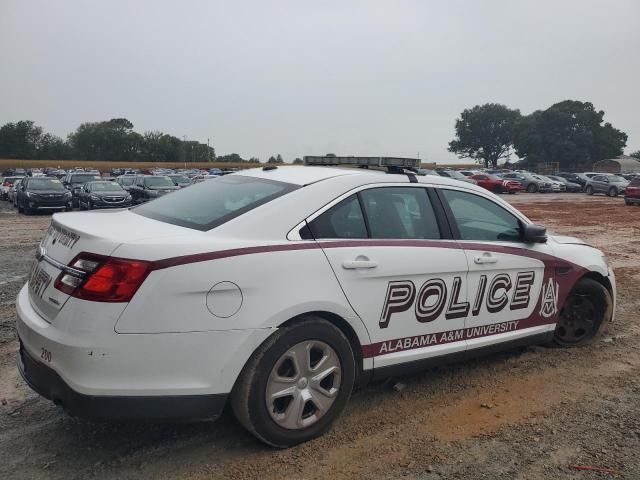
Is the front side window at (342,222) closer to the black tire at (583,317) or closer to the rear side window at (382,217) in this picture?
the rear side window at (382,217)

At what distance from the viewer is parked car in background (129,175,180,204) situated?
24.1m

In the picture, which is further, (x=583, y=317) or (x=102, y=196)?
(x=102, y=196)

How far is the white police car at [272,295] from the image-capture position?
2588mm

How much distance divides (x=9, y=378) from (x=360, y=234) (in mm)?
2871

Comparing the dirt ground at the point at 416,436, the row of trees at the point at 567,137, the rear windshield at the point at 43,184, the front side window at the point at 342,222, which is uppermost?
the row of trees at the point at 567,137

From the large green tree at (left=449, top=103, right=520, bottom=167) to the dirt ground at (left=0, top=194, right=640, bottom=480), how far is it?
10991cm

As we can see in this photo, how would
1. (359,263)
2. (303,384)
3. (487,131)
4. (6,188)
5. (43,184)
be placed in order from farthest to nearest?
(487,131), (6,188), (43,184), (359,263), (303,384)

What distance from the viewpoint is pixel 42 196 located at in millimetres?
21000

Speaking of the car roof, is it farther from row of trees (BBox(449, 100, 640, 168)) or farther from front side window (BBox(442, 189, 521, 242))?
row of trees (BBox(449, 100, 640, 168))

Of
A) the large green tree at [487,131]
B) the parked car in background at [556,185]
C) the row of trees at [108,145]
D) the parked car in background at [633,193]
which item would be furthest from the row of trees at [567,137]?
the row of trees at [108,145]

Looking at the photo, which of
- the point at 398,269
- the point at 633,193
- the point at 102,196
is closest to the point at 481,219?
the point at 398,269

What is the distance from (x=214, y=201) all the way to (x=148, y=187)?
2240 centimetres

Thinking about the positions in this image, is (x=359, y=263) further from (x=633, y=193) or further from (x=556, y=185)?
(x=556, y=185)

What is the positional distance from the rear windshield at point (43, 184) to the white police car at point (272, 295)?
2058 centimetres
